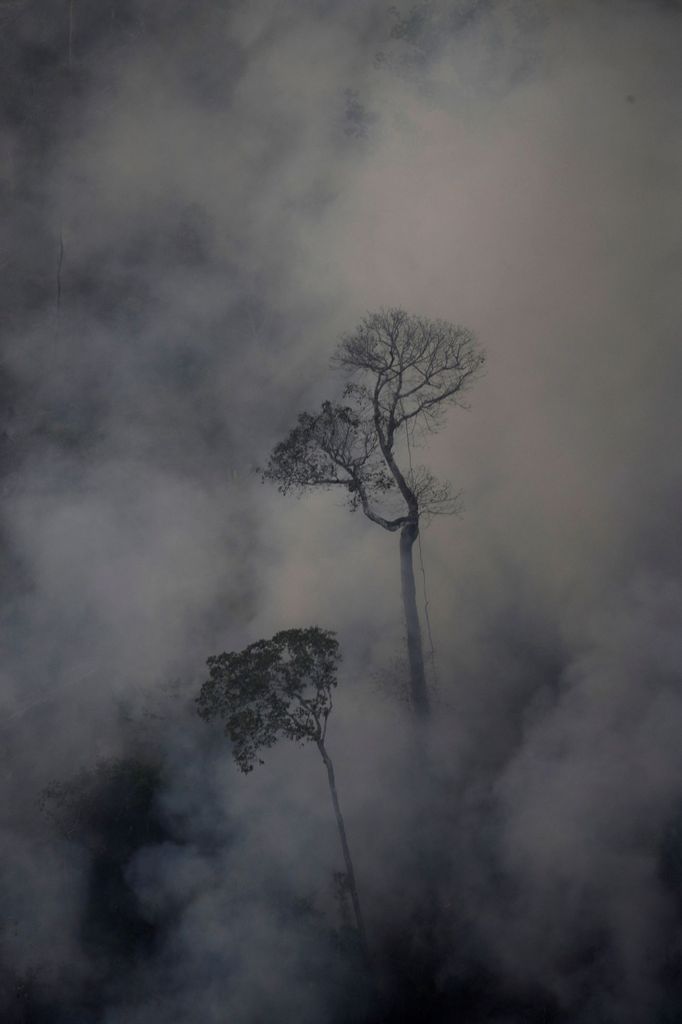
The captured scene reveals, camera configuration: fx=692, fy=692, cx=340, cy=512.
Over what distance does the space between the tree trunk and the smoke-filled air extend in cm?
8

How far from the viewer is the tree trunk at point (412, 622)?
13242 mm

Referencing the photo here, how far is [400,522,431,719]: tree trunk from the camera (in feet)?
43.4

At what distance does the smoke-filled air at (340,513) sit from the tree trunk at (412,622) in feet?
0.28

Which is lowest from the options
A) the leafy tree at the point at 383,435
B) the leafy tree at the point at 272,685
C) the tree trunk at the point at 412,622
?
the leafy tree at the point at 272,685

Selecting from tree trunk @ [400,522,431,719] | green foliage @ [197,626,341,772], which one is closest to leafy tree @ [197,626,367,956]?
green foliage @ [197,626,341,772]

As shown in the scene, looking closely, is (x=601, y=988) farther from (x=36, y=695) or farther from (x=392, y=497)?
(x=36, y=695)

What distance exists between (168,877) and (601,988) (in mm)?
7869

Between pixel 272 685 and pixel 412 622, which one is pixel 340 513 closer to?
pixel 412 622

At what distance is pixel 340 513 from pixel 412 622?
5543 millimetres

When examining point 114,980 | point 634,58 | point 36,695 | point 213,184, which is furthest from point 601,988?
point 213,184

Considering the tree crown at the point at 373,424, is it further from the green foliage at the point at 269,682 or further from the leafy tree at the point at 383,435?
the green foliage at the point at 269,682

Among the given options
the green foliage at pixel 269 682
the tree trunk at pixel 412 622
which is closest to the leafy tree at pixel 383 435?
the tree trunk at pixel 412 622

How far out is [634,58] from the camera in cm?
2012

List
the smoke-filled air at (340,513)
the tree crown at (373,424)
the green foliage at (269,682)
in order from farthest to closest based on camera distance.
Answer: the tree crown at (373,424), the smoke-filled air at (340,513), the green foliage at (269,682)
